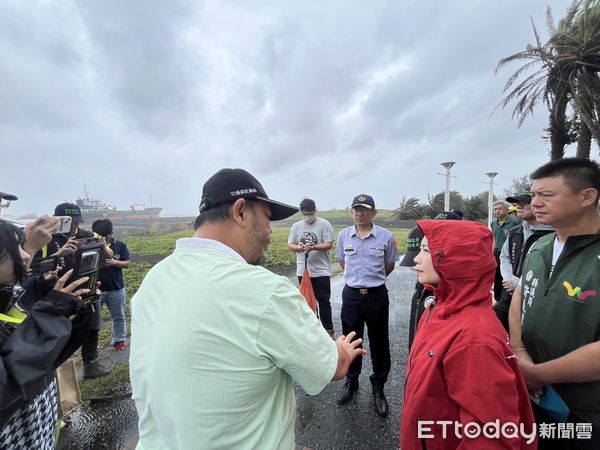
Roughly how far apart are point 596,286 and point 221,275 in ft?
6.62

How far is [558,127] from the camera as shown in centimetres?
1018

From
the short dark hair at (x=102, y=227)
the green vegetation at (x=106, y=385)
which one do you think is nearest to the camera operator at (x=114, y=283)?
the short dark hair at (x=102, y=227)

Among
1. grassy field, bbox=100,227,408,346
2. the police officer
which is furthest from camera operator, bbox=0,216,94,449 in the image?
grassy field, bbox=100,227,408,346

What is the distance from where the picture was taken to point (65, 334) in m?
1.40

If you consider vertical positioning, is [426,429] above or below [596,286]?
below

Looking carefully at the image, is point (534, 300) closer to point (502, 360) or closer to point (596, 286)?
point (596, 286)

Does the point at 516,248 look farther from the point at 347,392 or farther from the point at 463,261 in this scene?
the point at 463,261

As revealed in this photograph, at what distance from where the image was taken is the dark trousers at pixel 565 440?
1.58 meters

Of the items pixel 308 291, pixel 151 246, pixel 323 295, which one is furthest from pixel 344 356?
pixel 151 246

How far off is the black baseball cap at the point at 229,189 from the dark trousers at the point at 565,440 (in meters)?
2.14

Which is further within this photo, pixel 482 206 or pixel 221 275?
pixel 482 206

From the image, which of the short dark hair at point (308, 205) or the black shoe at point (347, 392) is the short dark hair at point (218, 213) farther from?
the short dark hair at point (308, 205)

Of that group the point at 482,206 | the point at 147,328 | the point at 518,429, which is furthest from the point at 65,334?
the point at 482,206

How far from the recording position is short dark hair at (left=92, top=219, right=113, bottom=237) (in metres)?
4.45
